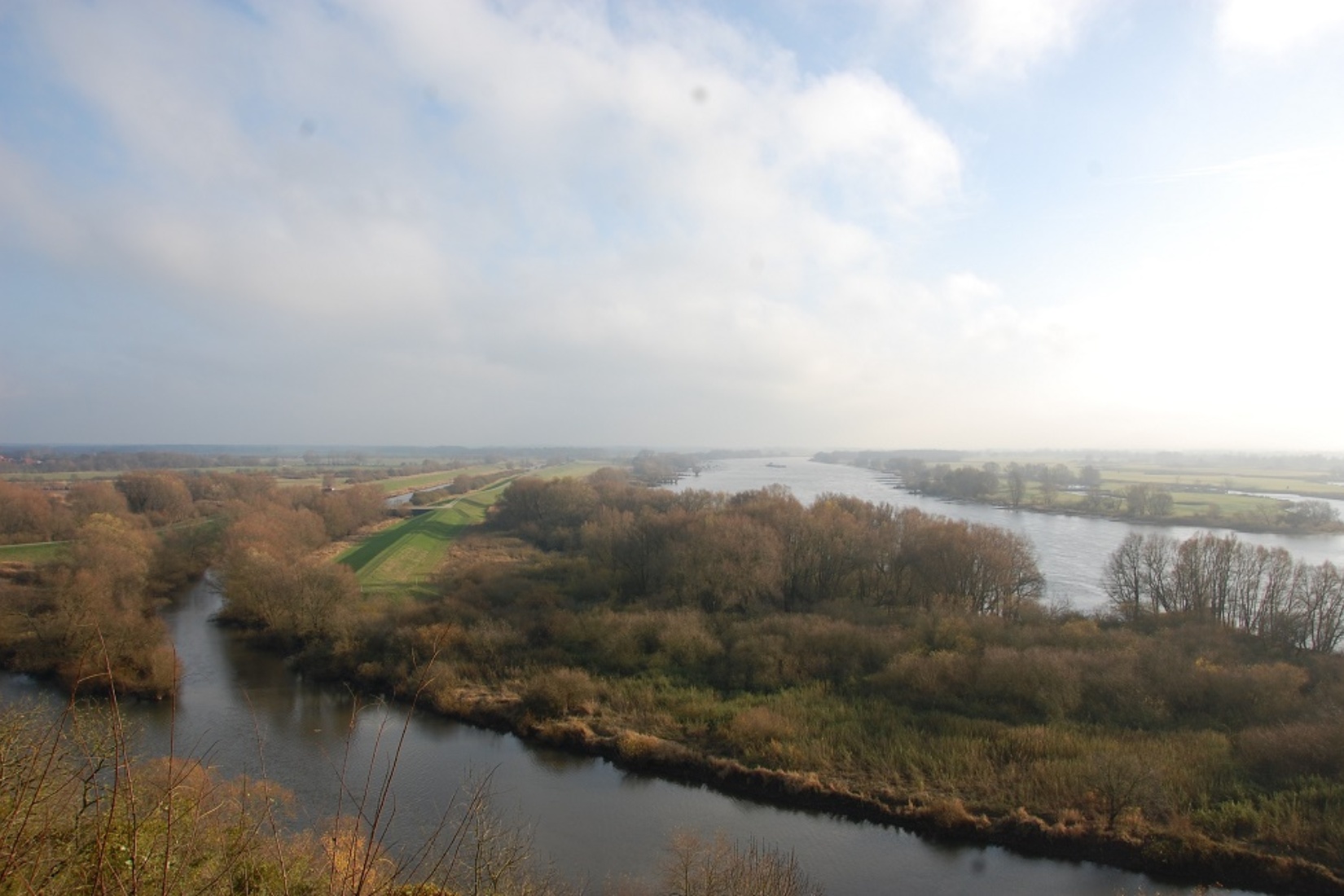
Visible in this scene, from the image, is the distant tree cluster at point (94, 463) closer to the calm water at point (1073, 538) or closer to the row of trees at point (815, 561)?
the row of trees at point (815, 561)

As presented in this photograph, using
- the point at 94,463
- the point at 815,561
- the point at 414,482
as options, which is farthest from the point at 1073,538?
the point at 94,463

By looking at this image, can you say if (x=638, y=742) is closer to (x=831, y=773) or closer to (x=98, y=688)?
(x=831, y=773)

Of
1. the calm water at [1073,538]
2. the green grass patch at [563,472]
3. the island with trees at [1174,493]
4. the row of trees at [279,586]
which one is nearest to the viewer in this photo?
the row of trees at [279,586]

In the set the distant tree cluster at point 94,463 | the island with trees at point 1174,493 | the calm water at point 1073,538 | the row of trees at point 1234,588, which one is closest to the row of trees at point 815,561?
the calm water at point 1073,538

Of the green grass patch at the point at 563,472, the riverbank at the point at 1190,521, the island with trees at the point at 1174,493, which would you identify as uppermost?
the island with trees at the point at 1174,493

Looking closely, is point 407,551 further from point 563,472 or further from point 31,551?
point 563,472

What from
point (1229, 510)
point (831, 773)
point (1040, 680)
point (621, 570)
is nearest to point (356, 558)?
point (621, 570)
